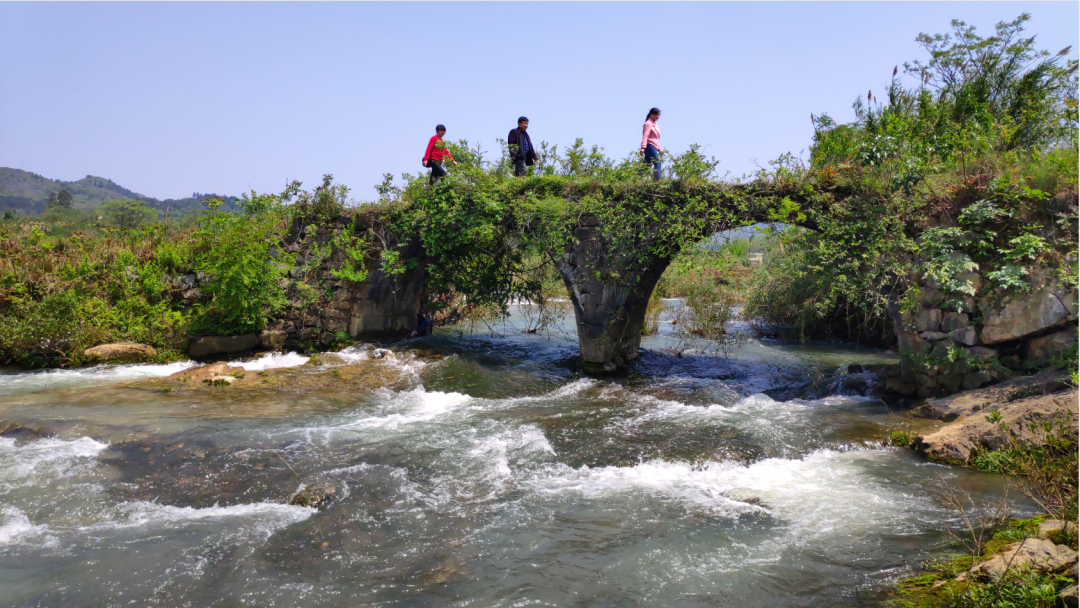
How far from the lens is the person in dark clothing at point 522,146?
10750 mm

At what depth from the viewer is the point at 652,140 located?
9711 millimetres

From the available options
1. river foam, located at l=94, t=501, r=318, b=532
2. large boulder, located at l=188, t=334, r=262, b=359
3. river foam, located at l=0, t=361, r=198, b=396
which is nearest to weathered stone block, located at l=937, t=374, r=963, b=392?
river foam, located at l=94, t=501, r=318, b=532

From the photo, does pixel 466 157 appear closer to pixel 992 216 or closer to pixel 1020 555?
pixel 992 216

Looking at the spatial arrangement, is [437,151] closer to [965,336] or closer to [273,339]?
[273,339]

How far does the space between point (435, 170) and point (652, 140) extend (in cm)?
400

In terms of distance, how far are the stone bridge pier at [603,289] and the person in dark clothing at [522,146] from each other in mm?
1792

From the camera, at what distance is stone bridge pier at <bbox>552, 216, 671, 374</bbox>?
387 inches

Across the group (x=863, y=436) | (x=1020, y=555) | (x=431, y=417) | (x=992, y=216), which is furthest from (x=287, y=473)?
(x=992, y=216)

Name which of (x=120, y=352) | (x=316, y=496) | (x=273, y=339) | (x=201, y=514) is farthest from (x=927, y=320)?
(x=120, y=352)

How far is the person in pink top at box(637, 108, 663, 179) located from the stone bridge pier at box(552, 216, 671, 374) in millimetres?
1282

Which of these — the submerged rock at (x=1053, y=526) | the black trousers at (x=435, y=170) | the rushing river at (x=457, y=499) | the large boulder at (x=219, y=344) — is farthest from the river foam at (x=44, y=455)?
the submerged rock at (x=1053, y=526)

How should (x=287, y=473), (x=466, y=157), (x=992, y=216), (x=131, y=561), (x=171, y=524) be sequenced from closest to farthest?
(x=131, y=561) < (x=171, y=524) < (x=287, y=473) < (x=992, y=216) < (x=466, y=157)

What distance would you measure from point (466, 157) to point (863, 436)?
766 centimetres

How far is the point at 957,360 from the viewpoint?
308 inches
